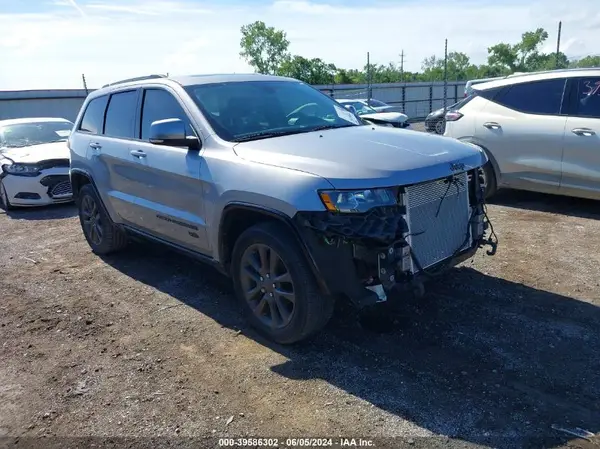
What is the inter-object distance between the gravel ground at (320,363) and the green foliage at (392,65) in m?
34.7

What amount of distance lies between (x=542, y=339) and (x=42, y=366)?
351 cm

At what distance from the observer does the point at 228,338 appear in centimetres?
412

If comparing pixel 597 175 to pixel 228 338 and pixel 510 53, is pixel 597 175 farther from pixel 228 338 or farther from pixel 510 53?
pixel 510 53

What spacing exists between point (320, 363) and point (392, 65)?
52.6 m

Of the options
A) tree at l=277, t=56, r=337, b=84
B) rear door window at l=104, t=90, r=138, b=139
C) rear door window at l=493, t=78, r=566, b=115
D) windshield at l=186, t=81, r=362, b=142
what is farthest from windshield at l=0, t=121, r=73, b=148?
tree at l=277, t=56, r=337, b=84

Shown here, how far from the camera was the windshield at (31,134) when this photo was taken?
10.4 meters

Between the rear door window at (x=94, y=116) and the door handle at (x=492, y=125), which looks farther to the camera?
the door handle at (x=492, y=125)

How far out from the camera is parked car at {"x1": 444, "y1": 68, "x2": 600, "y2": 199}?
6.62m

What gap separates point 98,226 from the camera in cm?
624

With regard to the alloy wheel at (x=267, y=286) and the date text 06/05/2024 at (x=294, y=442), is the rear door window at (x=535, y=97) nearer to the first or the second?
the alloy wheel at (x=267, y=286)

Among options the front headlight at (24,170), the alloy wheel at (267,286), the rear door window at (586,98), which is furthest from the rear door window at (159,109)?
the front headlight at (24,170)

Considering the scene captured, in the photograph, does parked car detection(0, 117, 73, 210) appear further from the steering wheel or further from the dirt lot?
the steering wheel

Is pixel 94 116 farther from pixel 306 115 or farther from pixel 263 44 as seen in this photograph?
pixel 263 44

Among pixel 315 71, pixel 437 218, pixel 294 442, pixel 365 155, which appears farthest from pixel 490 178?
pixel 315 71
